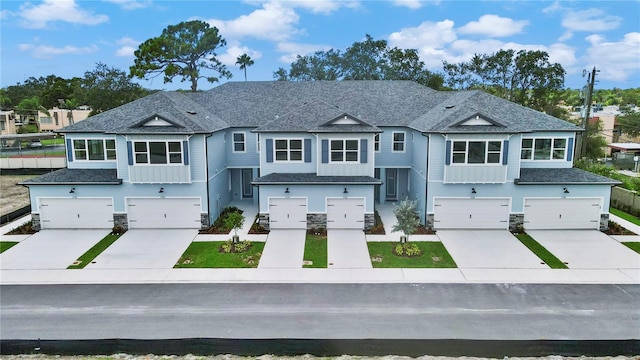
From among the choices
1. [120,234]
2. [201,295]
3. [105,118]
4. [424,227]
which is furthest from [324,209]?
[105,118]

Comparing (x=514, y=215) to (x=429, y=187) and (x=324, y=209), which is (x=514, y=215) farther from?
(x=324, y=209)

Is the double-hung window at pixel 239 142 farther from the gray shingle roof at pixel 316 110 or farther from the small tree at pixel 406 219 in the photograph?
the small tree at pixel 406 219

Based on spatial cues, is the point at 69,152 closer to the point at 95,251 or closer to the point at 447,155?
the point at 95,251

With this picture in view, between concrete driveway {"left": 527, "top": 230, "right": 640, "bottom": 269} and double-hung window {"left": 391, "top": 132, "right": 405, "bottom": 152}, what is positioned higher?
double-hung window {"left": 391, "top": 132, "right": 405, "bottom": 152}

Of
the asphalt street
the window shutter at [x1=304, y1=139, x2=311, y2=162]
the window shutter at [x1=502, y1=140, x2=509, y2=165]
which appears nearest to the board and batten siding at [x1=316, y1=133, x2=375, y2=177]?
the window shutter at [x1=304, y1=139, x2=311, y2=162]

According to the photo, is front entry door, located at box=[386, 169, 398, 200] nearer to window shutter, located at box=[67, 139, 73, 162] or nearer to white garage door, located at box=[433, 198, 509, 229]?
white garage door, located at box=[433, 198, 509, 229]

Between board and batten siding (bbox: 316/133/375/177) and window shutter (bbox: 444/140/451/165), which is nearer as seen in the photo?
window shutter (bbox: 444/140/451/165)

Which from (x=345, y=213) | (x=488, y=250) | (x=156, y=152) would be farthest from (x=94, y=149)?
(x=488, y=250)
